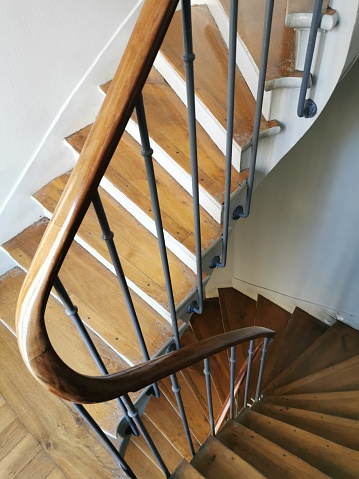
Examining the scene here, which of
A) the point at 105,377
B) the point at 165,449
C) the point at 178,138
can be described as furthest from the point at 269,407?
the point at 105,377

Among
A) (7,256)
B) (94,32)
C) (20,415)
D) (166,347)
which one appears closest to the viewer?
(166,347)

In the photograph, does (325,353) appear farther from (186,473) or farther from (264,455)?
(186,473)

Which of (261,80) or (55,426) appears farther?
(55,426)

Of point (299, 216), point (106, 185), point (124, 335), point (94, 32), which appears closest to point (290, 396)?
point (299, 216)

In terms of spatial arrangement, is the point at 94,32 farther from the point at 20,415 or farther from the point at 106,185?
the point at 20,415

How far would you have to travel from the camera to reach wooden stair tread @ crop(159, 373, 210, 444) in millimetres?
2900

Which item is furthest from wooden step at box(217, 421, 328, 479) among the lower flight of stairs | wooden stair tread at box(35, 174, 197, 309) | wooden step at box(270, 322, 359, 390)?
wooden step at box(270, 322, 359, 390)

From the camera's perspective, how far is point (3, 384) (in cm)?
184

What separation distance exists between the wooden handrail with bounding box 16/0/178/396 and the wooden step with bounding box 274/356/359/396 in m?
2.53

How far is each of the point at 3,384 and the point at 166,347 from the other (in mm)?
874

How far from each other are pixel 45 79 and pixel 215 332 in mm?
2935

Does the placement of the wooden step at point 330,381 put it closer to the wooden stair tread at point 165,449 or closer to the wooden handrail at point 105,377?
the wooden stair tread at point 165,449

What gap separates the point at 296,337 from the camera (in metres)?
3.55

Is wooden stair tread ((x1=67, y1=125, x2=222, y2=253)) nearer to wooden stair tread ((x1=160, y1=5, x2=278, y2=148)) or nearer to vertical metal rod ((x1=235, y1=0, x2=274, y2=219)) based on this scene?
vertical metal rod ((x1=235, y1=0, x2=274, y2=219))
